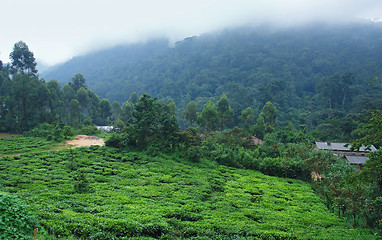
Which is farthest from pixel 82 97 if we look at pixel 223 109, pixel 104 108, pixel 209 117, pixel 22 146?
pixel 223 109

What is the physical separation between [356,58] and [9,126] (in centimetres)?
11004

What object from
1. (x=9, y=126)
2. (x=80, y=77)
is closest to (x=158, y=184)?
(x=9, y=126)

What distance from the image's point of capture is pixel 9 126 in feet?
108

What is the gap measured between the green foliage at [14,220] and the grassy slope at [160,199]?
64cm

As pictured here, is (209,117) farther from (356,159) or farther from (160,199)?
(160,199)

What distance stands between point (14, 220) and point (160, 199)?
7160 mm

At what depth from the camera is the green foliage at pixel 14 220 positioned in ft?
18.8

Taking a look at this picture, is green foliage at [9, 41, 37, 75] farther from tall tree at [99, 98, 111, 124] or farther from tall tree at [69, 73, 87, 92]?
tall tree at [99, 98, 111, 124]

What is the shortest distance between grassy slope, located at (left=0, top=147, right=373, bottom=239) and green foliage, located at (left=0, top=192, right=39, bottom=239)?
25.0 inches

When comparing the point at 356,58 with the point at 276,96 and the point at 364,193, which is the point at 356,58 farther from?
the point at 364,193

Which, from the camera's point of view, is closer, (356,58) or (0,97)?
→ (0,97)

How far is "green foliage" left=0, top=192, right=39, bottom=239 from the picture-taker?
574cm

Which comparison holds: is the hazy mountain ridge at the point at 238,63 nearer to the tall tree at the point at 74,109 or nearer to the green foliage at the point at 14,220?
the tall tree at the point at 74,109

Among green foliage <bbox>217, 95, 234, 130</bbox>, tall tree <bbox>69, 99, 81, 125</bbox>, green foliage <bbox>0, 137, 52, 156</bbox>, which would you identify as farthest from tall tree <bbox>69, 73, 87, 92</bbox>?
green foliage <bbox>217, 95, 234, 130</bbox>
